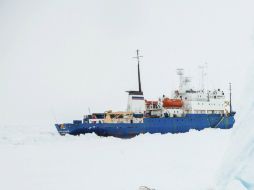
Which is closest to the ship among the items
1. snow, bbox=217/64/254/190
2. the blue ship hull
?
the blue ship hull

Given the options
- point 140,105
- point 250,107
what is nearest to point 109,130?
point 140,105

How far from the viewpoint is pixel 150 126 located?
4825 centimetres

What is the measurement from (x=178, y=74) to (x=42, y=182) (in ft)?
143

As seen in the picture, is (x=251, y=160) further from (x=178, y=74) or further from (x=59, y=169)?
(x=178, y=74)

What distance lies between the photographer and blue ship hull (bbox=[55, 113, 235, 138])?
4647 cm

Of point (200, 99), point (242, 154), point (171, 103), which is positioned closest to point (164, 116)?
point (171, 103)

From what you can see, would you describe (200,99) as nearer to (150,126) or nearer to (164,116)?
(164,116)

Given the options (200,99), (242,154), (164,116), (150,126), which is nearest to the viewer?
(242,154)

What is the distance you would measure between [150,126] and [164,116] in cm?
372

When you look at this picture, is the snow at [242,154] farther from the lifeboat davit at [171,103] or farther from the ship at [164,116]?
Answer: the lifeboat davit at [171,103]

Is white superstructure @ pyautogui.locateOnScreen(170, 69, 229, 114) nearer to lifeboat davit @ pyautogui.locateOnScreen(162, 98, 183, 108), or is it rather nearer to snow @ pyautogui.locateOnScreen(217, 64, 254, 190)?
lifeboat davit @ pyautogui.locateOnScreen(162, 98, 183, 108)

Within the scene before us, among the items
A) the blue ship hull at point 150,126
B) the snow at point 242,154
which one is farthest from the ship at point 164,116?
the snow at point 242,154

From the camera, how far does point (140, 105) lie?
170ft

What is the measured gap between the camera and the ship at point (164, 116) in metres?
46.9
